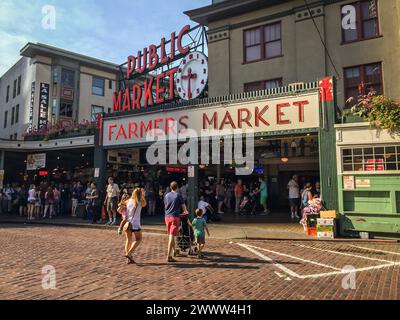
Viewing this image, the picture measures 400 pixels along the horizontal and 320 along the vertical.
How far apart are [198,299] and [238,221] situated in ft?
35.4

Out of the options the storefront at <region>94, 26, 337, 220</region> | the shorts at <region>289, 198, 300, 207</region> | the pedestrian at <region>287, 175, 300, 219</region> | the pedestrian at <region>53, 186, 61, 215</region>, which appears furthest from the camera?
the pedestrian at <region>53, 186, 61, 215</region>

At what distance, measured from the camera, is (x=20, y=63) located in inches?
1422

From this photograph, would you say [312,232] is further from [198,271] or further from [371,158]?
[198,271]

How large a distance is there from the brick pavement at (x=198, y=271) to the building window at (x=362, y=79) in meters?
7.72

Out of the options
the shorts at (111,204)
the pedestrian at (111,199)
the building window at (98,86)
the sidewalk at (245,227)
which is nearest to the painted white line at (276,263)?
the sidewalk at (245,227)

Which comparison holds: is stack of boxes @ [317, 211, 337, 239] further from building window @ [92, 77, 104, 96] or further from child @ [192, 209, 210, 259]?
building window @ [92, 77, 104, 96]

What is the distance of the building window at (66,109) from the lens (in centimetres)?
3359

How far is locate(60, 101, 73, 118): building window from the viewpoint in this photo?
1323 inches

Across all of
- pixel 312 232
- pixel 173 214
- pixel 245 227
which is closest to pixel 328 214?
pixel 312 232

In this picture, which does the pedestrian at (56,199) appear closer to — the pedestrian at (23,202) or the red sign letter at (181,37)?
the pedestrian at (23,202)

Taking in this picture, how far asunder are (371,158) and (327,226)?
2.79 m

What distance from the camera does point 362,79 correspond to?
16.1 meters

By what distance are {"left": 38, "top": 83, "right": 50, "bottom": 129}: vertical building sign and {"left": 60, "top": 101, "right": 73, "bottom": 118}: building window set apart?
171cm

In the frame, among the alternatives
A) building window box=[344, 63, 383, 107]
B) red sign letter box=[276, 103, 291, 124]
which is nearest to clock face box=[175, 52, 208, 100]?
red sign letter box=[276, 103, 291, 124]
